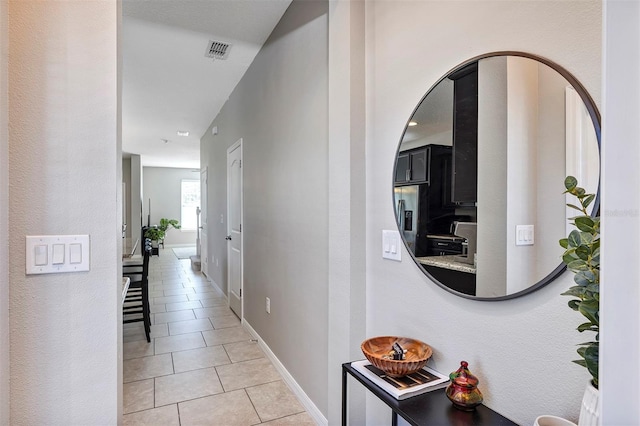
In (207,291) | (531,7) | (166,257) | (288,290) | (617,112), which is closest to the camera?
(617,112)

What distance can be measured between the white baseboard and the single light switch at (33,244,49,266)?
1.66 m

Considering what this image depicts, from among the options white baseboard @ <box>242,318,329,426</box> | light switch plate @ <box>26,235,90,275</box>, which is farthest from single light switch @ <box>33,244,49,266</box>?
white baseboard @ <box>242,318,329,426</box>


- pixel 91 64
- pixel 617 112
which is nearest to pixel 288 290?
pixel 91 64

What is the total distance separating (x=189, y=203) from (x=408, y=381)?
41.9ft

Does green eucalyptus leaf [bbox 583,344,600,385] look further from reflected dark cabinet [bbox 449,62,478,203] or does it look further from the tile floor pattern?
the tile floor pattern

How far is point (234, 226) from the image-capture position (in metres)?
4.25

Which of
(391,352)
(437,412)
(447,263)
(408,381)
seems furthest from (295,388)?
(447,263)

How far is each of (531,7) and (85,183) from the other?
4.82 ft

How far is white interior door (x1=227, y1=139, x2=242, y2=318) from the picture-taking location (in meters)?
4.00

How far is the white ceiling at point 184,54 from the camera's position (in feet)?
8.39

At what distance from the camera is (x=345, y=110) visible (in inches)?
69.0

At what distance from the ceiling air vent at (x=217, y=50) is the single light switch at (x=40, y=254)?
8.28ft

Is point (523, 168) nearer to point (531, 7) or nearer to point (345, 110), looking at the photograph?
point (531, 7)

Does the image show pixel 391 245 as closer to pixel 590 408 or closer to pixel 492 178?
pixel 492 178
